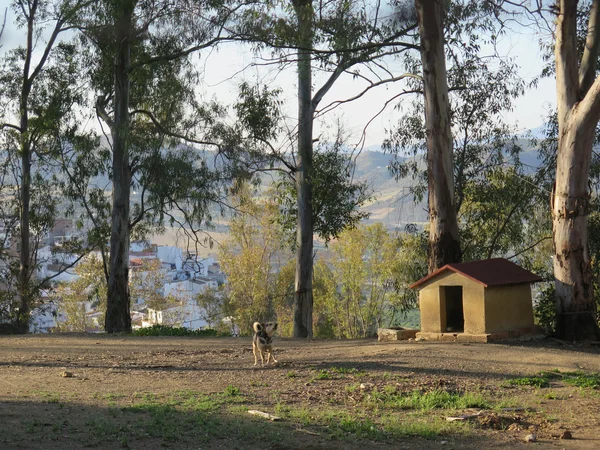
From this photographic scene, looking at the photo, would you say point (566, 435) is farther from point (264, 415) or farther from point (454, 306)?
point (454, 306)

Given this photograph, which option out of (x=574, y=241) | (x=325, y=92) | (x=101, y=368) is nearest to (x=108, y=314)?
(x=325, y=92)

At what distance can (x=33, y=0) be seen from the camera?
26.6 metres

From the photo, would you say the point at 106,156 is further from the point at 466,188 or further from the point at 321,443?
the point at 321,443

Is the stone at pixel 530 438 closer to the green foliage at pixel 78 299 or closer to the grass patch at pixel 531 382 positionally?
the grass patch at pixel 531 382

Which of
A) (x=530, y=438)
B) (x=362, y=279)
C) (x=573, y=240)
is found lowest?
(x=530, y=438)

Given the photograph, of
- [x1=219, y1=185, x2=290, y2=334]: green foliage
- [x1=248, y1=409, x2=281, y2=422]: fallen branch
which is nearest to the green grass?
[x1=248, y1=409, x2=281, y2=422]: fallen branch

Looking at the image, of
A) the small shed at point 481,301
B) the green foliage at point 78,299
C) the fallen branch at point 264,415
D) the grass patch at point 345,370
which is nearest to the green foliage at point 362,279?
the green foliage at point 78,299

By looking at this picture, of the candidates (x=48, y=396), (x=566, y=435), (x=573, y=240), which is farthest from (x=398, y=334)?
(x=566, y=435)

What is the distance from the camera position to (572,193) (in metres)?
13.1

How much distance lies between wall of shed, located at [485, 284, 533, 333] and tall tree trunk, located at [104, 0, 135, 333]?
1190 centimetres

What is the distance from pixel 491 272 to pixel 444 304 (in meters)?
0.96

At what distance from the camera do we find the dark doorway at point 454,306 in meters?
13.9

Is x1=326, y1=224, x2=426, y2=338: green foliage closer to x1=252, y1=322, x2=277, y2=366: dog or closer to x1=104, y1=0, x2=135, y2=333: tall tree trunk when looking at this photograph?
x1=104, y1=0, x2=135, y2=333: tall tree trunk

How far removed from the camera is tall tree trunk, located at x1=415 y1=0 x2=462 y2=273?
14789 millimetres
